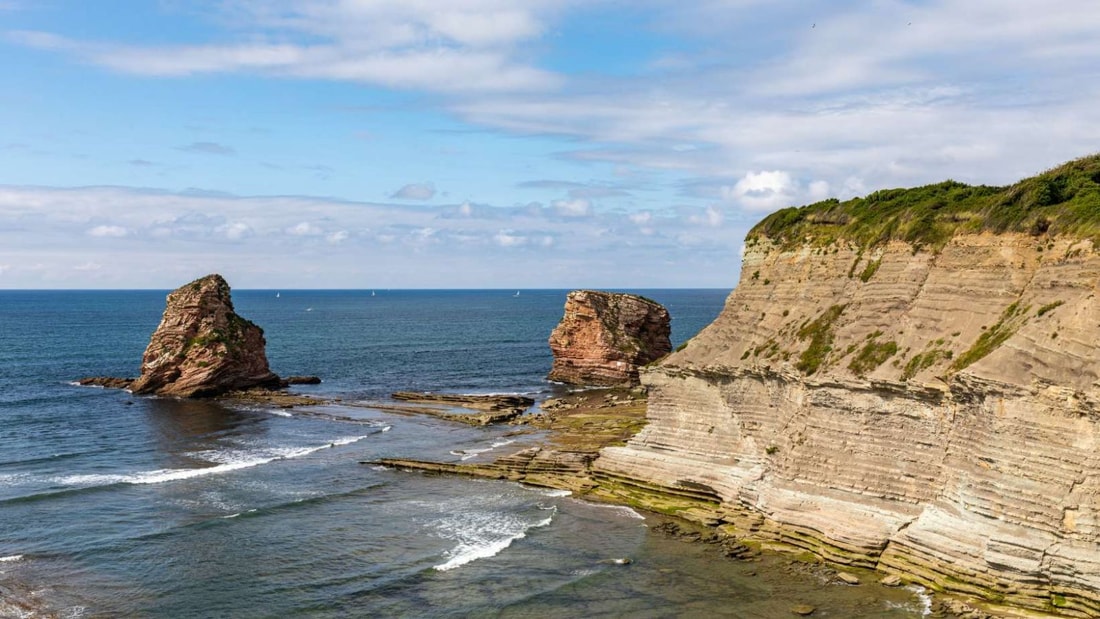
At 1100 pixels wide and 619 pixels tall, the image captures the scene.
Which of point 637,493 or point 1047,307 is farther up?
Answer: point 1047,307

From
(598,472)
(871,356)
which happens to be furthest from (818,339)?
(598,472)

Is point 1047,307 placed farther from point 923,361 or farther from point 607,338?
point 607,338

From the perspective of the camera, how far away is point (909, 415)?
30.2 meters

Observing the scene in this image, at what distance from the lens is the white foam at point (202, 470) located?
46.3 meters

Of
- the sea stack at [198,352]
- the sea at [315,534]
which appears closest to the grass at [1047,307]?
the sea at [315,534]

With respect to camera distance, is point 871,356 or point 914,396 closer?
point 914,396

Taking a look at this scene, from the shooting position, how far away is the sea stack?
77.4m

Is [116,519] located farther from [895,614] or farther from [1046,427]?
[1046,427]

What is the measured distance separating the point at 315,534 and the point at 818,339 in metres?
23.2

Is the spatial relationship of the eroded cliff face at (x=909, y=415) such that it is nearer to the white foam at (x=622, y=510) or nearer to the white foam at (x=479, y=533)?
the white foam at (x=622, y=510)

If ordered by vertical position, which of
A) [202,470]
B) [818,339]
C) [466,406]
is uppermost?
[818,339]

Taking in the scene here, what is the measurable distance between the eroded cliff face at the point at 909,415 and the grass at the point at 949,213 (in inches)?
23.2

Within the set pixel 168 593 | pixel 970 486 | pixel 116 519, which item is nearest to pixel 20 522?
pixel 116 519

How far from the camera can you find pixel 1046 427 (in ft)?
82.8
